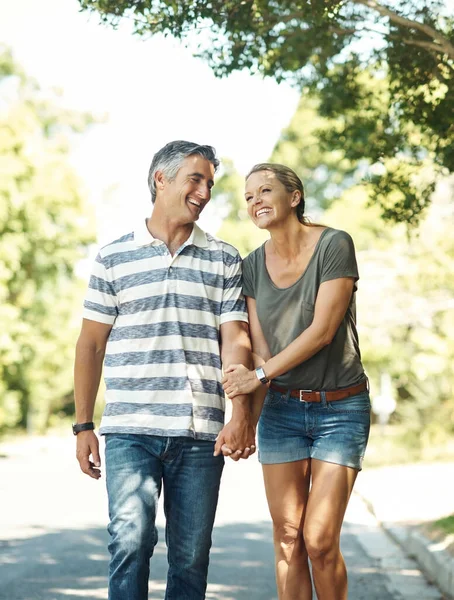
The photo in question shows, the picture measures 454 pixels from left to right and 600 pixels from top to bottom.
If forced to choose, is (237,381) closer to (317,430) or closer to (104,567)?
(317,430)

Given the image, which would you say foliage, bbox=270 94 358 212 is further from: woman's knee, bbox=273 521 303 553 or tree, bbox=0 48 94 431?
woman's knee, bbox=273 521 303 553

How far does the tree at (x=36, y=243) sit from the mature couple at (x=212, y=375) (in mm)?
23769

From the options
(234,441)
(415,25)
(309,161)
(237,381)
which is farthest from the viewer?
(309,161)

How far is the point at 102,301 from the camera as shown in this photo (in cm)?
468

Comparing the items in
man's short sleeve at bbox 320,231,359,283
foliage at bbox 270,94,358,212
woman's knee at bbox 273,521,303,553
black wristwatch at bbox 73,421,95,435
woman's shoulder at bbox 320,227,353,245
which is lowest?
woman's knee at bbox 273,521,303,553

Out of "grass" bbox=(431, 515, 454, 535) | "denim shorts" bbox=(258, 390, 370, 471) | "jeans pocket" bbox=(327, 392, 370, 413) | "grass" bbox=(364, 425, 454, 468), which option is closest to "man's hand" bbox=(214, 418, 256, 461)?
"denim shorts" bbox=(258, 390, 370, 471)

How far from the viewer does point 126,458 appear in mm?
4500

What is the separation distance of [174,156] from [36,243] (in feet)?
89.4

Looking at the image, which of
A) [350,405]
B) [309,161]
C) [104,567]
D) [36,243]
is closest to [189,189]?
[350,405]

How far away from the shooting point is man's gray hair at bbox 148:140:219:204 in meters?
4.72

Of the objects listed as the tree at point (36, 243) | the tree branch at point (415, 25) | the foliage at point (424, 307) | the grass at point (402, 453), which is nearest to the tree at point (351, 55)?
the tree branch at point (415, 25)

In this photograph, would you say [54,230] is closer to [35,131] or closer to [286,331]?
[35,131]

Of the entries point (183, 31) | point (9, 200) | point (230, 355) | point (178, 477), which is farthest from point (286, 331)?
point (9, 200)

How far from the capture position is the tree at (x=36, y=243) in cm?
2884
